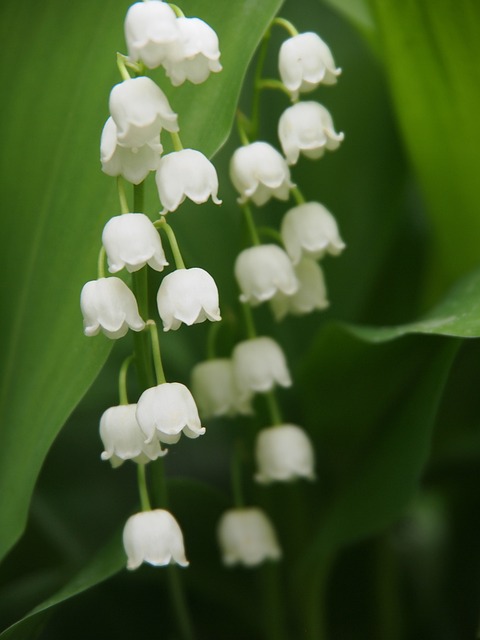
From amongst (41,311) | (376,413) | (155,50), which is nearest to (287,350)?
(376,413)

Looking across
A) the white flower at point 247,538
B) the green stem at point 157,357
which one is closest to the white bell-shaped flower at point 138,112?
the green stem at point 157,357

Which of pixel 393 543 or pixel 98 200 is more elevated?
pixel 98 200

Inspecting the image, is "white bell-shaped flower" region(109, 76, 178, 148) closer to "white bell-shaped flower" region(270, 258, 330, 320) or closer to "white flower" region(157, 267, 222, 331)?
"white flower" region(157, 267, 222, 331)

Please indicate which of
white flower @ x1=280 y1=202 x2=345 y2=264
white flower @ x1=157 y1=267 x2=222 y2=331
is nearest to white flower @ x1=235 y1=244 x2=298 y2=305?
white flower @ x1=280 y1=202 x2=345 y2=264

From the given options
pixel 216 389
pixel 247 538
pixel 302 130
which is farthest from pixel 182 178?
pixel 247 538

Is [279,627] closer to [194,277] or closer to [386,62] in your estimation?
[194,277]

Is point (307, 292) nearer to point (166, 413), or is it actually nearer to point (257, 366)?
point (257, 366)

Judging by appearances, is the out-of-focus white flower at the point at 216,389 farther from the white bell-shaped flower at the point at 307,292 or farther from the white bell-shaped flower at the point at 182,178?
the white bell-shaped flower at the point at 182,178
